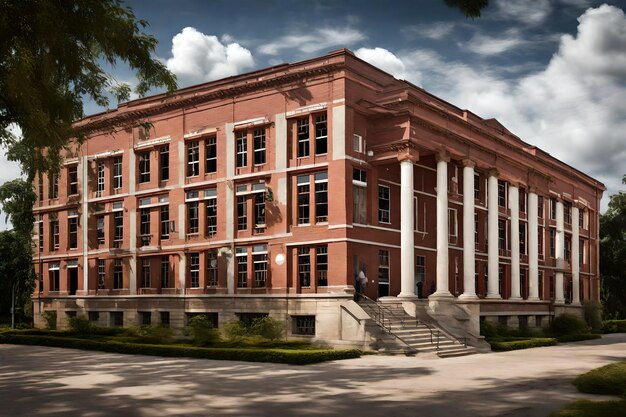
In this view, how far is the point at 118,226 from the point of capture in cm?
4922

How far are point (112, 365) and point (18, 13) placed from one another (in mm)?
14252

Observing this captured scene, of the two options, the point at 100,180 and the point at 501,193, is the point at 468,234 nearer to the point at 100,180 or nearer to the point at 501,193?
the point at 501,193

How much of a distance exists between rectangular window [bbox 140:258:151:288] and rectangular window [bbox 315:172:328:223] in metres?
14.3

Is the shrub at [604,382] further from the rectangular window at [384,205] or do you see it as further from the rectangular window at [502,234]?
the rectangular window at [502,234]

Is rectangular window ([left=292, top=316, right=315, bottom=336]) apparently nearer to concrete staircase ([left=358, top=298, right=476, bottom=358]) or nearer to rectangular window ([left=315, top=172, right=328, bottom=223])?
concrete staircase ([left=358, top=298, right=476, bottom=358])

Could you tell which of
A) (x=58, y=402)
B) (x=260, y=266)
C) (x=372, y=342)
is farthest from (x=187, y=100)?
(x=58, y=402)

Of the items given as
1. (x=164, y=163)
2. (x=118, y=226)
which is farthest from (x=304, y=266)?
(x=118, y=226)

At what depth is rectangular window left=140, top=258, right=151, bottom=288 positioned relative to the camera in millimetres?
47031

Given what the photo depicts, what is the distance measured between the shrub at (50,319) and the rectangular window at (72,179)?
866 centimetres

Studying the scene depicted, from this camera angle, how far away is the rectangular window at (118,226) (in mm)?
48906

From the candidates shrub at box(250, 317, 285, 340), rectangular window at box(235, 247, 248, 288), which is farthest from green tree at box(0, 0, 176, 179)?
rectangular window at box(235, 247, 248, 288)

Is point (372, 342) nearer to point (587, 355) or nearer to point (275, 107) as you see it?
point (587, 355)

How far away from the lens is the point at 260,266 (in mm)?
40875

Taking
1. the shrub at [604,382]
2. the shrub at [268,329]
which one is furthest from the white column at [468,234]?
the shrub at [604,382]
